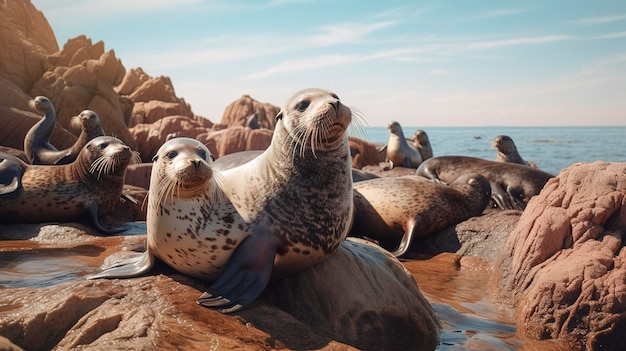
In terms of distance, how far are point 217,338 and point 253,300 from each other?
1.34 feet

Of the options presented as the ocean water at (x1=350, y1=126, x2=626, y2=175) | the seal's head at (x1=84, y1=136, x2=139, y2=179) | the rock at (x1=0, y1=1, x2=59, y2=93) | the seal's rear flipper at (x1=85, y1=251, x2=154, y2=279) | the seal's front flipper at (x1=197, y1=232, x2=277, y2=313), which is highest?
the rock at (x1=0, y1=1, x2=59, y2=93)

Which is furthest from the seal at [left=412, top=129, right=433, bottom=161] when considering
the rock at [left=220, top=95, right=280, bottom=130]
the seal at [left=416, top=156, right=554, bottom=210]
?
the rock at [left=220, top=95, right=280, bottom=130]

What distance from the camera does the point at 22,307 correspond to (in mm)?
3385

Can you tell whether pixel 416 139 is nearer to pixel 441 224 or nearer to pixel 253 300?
pixel 441 224

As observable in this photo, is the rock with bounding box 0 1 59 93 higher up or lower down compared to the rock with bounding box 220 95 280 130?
higher up

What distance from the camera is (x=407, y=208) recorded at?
8234mm

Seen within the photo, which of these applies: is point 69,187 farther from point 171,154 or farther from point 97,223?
point 171,154

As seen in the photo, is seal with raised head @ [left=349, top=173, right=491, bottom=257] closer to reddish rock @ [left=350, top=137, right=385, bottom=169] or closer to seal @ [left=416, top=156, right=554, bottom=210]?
seal @ [left=416, top=156, right=554, bottom=210]

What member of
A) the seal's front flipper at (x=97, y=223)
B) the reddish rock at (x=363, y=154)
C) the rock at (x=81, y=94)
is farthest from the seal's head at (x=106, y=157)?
the reddish rock at (x=363, y=154)

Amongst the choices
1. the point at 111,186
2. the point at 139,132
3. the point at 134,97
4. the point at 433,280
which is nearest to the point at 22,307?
the point at 433,280

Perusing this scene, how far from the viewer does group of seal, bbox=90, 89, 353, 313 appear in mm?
3834

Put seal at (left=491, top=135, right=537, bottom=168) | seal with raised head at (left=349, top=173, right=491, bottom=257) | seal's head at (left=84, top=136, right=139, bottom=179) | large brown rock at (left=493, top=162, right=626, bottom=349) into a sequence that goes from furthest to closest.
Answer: seal at (left=491, top=135, right=537, bottom=168) < seal with raised head at (left=349, top=173, right=491, bottom=257) < seal's head at (left=84, top=136, right=139, bottom=179) < large brown rock at (left=493, top=162, right=626, bottom=349)

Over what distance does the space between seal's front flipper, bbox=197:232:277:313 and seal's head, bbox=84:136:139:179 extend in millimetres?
4146

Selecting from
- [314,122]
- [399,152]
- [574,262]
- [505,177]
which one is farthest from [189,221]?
[399,152]
